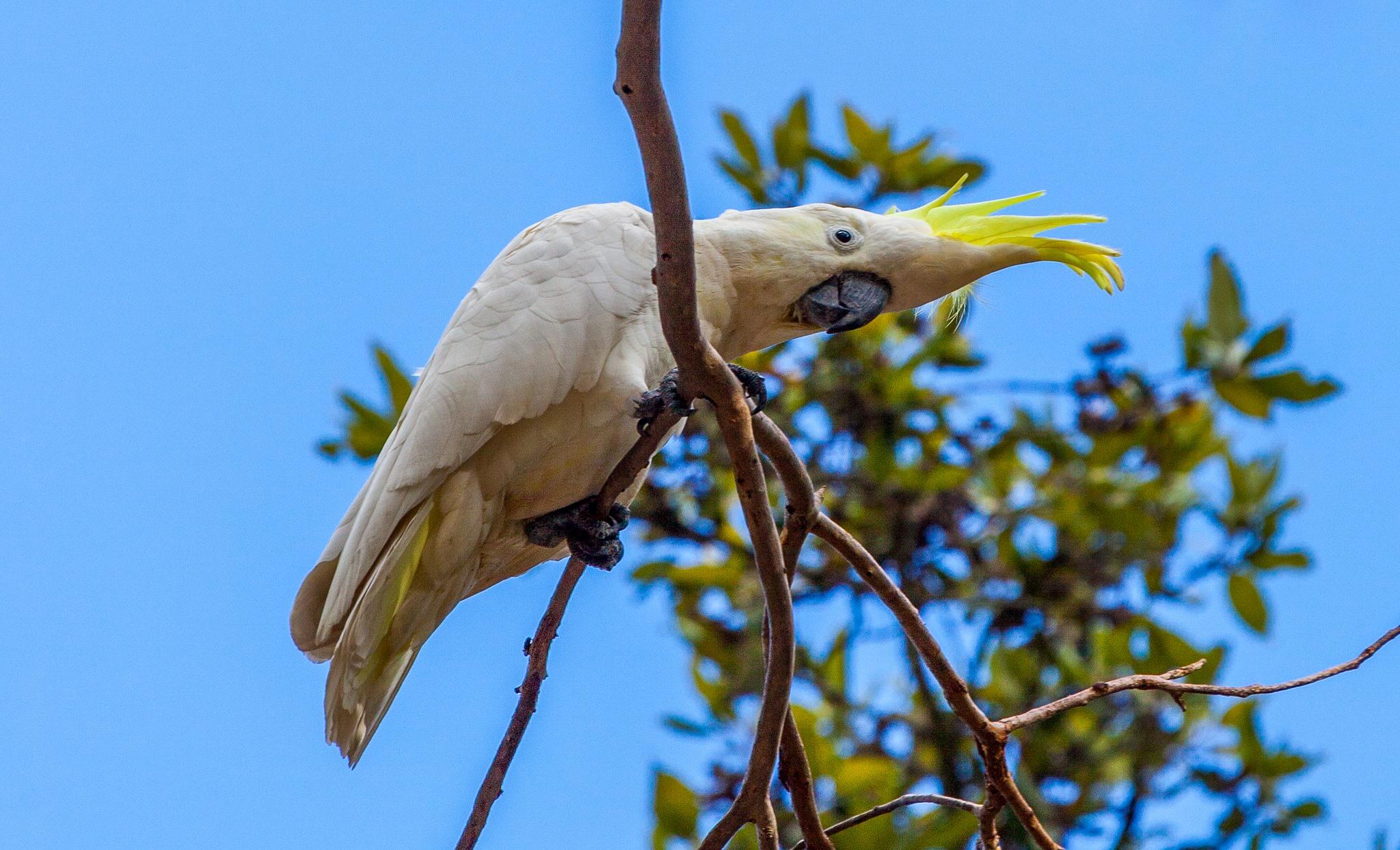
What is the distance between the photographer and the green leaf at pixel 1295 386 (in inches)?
156

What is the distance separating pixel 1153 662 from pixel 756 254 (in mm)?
1960

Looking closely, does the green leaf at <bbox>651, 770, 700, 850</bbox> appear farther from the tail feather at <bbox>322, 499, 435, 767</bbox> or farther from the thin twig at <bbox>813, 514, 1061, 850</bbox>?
the thin twig at <bbox>813, 514, 1061, 850</bbox>

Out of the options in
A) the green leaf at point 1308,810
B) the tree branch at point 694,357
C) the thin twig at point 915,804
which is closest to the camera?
the tree branch at point 694,357

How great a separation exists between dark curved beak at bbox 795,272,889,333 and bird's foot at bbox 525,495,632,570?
1.82 ft

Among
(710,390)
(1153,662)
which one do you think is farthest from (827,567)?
(710,390)

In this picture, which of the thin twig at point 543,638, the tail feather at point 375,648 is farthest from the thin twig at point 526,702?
the tail feather at point 375,648

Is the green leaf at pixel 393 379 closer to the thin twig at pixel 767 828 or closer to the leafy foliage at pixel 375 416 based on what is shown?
the leafy foliage at pixel 375 416

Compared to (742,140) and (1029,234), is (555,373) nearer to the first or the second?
(1029,234)

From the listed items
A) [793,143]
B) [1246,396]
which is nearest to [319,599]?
[793,143]

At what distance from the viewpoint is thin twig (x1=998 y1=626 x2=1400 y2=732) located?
193 cm

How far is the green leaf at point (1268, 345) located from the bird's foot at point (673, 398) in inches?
92.2

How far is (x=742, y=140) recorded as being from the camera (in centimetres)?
394

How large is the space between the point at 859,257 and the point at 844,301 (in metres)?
0.09

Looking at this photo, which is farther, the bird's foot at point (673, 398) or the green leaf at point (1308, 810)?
the green leaf at point (1308, 810)
